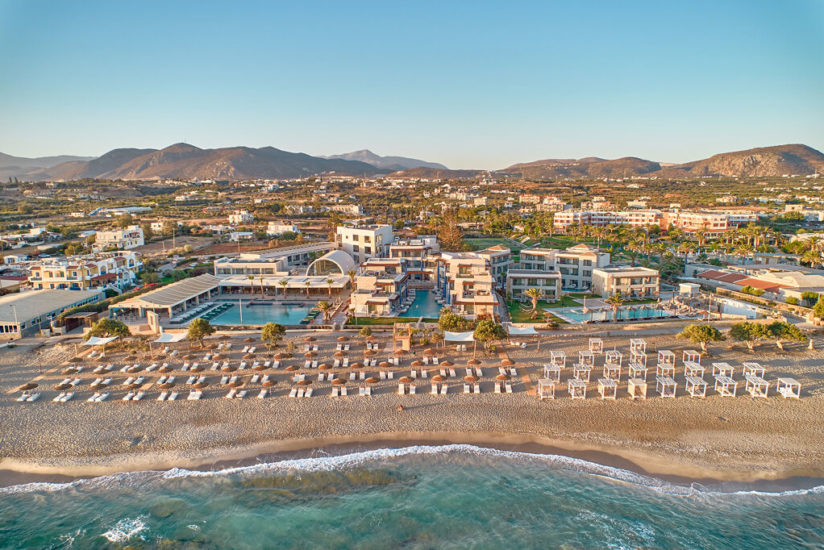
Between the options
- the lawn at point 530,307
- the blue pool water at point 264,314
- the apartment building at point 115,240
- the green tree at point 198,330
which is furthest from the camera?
the apartment building at point 115,240

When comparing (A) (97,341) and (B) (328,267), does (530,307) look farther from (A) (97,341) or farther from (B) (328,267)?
(A) (97,341)

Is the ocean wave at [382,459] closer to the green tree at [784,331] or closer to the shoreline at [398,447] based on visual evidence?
the shoreline at [398,447]

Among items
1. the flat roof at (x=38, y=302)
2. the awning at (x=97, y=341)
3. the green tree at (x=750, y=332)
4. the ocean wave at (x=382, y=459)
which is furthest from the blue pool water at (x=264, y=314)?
the green tree at (x=750, y=332)

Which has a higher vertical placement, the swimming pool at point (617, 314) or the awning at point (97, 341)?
the awning at point (97, 341)

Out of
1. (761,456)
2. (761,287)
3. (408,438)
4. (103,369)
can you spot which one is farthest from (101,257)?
(761,287)

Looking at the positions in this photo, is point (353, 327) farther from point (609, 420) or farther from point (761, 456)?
point (761, 456)

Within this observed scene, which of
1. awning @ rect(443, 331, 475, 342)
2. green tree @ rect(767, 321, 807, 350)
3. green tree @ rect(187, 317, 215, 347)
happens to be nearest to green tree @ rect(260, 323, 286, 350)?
green tree @ rect(187, 317, 215, 347)

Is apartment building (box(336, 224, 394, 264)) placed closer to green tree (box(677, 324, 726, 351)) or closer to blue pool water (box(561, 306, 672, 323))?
blue pool water (box(561, 306, 672, 323))
